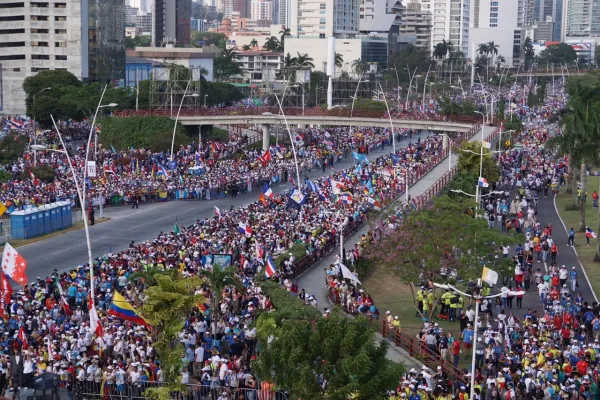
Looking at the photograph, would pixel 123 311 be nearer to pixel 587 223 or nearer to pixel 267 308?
pixel 267 308

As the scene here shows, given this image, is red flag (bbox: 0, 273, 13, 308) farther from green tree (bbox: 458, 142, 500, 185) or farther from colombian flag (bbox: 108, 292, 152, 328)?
green tree (bbox: 458, 142, 500, 185)

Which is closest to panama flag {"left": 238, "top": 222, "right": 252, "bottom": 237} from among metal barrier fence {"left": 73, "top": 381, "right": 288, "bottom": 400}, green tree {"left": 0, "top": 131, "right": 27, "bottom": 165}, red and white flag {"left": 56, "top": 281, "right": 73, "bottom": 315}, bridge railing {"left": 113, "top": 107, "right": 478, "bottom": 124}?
red and white flag {"left": 56, "top": 281, "right": 73, "bottom": 315}

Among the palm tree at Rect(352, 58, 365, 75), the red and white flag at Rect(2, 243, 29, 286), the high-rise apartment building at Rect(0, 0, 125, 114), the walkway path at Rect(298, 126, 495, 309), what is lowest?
the walkway path at Rect(298, 126, 495, 309)

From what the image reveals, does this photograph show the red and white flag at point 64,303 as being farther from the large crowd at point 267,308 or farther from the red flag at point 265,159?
the red flag at point 265,159

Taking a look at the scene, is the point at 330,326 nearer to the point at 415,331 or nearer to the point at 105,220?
the point at 415,331

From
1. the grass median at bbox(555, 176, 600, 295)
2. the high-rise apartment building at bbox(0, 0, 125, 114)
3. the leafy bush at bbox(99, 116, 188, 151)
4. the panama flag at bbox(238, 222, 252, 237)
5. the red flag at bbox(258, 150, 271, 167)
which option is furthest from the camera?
the high-rise apartment building at bbox(0, 0, 125, 114)

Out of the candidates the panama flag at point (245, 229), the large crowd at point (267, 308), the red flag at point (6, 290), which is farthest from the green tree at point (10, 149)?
the red flag at point (6, 290)

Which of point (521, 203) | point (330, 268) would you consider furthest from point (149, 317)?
point (521, 203)
